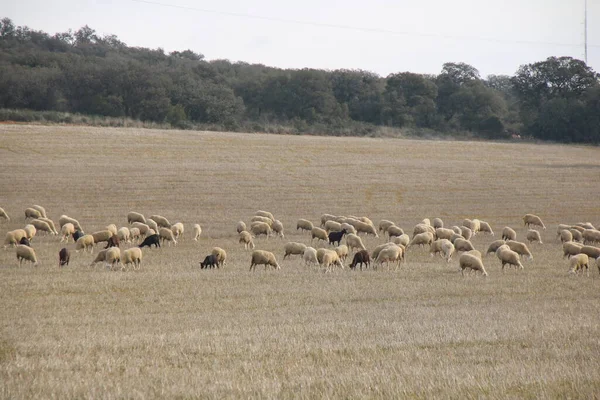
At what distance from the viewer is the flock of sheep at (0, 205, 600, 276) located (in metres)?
20.9

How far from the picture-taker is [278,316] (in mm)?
14305

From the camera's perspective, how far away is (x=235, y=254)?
2441cm

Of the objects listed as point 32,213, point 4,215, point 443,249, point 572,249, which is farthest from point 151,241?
point 572,249

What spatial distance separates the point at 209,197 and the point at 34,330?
1053 inches

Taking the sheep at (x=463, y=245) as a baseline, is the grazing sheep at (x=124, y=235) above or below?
below

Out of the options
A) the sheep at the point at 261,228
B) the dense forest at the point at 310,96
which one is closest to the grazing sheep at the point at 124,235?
the sheep at the point at 261,228

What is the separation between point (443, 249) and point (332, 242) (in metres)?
4.96

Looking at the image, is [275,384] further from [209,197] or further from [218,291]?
[209,197]

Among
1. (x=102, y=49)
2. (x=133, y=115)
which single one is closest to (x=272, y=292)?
(x=133, y=115)

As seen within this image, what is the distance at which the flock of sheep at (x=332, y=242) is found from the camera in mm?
20906

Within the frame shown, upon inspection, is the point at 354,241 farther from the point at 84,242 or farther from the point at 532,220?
the point at 532,220

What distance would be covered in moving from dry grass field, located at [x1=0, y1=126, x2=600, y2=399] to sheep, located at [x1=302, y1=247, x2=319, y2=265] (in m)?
0.58

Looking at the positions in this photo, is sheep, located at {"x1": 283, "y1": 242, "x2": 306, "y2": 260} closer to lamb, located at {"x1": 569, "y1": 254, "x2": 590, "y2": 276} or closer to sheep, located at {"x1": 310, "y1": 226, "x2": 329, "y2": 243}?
sheep, located at {"x1": 310, "y1": 226, "x2": 329, "y2": 243}

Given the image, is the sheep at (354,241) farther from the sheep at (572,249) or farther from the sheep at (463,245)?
the sheep at (572,249)
